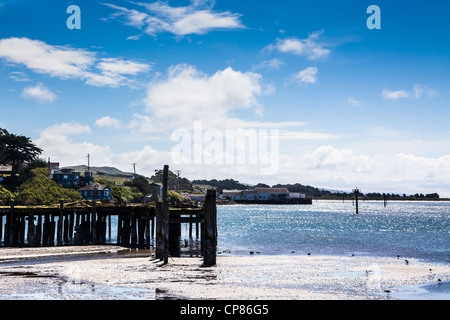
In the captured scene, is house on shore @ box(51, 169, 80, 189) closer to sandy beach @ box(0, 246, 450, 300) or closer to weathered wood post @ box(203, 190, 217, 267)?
sandy beach @ box(0, 246, 450, 300)

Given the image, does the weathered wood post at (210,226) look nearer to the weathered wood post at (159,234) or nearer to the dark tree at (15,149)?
the weathered wood post at (159,234)

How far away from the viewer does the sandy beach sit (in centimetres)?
1792

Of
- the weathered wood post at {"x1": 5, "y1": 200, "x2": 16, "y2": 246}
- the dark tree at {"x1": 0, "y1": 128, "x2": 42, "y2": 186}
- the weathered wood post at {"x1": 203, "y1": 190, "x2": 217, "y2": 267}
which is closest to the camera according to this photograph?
the weathered wood post at {"x1": 203, "y1": 190, "x2": 217, "y2": 267}

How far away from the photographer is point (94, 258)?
1176 inches

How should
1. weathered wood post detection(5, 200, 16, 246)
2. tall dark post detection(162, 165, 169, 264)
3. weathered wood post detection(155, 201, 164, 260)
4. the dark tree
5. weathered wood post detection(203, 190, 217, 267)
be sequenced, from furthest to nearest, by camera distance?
the dark tree → weathered wood post detection(5, 200, 16, 246) → weathered wood post detection(155, 201, 164, 260) → tall dark post detection(162, 165, 169, 264) → weathered wood post detection(203, 190, 217, 267)

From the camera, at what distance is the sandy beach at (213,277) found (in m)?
17.9

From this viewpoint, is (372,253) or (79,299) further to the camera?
(372,253)

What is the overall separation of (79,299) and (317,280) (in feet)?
36.9

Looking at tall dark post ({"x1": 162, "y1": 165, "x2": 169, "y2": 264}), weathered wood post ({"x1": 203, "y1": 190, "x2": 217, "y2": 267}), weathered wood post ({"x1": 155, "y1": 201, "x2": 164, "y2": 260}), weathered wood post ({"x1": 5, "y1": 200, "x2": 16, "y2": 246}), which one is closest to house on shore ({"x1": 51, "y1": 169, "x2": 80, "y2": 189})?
weathered wood post ({"x1": 5, "y1": 200, "x2": 16, "y2": 246})

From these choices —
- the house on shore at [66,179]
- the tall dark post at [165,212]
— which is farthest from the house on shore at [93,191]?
the tall dark post at [165,212]
